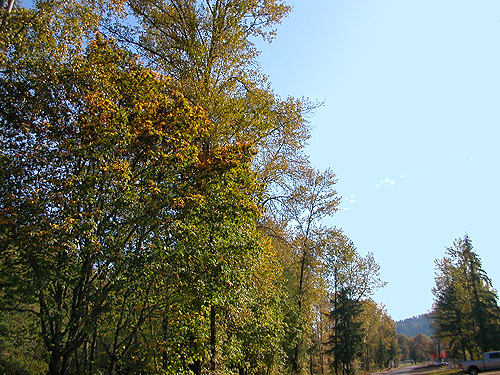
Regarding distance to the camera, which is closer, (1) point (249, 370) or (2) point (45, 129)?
(2) point (45, 129)

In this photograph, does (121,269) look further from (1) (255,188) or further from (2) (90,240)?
(1) (255,188)

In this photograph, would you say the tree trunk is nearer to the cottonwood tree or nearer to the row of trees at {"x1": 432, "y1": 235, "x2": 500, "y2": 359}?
the cottonwood tree

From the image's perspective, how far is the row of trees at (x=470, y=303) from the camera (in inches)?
1485

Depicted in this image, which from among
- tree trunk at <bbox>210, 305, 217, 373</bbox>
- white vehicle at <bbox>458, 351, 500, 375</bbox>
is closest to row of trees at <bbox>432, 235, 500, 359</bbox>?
white vehicle at <bbox>458, 351, 500, 375</bbox>

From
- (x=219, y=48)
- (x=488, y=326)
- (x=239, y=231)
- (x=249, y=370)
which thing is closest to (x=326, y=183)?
(x=249, y=370)

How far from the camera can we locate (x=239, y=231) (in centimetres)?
893

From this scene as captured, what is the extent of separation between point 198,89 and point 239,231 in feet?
15.0

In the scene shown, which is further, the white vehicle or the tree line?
the white vehicle

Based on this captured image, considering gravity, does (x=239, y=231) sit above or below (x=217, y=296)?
above

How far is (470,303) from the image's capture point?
129 ft

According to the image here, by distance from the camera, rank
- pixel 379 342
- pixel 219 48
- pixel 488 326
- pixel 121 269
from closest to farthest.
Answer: pixel 121 269 < pixel 219 48 < pixel 488 326 < pixel 379 342

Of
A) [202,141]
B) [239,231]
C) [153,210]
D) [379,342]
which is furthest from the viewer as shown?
[379,342]

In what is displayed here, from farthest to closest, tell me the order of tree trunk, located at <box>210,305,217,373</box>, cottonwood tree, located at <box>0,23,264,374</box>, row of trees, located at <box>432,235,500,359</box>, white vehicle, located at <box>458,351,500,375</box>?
row of trees, located at <box>432,235,500,359</box>
white vehicle, located at <box>458,351,500,375</box>
tree trunk, located at <box>210,305,217,373</box>
cottonwood tree, located at <box>0,23,264,374</box>

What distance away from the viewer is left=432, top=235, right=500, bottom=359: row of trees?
37.7 meters
